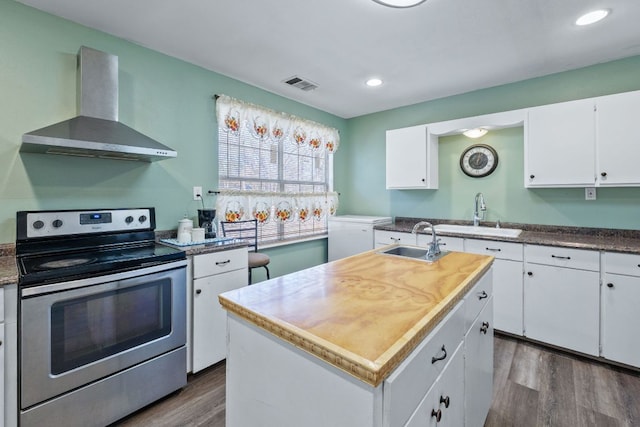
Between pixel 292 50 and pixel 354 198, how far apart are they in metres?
2.39

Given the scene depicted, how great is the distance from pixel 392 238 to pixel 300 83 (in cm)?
193

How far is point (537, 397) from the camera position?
1.91m

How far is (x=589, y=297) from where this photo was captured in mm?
2256

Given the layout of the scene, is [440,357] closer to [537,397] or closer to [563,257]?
[537,397]

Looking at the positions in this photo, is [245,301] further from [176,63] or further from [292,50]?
[176,63]

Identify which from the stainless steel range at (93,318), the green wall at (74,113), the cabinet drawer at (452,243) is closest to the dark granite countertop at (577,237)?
the cabinet drawer at (452,243)

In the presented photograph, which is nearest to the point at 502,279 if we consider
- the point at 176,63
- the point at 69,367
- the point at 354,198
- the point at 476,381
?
the point at 476,381

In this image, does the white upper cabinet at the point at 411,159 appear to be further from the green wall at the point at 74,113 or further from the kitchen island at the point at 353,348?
the kitchen island at the point at 353,348

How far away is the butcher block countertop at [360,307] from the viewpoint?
754 millimetres

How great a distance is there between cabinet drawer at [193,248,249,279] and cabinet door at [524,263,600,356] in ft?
7.78

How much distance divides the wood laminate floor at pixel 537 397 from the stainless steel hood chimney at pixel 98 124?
1.59 metres

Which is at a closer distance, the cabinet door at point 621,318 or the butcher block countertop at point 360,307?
the butcher block countertop at point 360,307

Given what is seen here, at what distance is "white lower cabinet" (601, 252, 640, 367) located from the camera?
82.4 inches

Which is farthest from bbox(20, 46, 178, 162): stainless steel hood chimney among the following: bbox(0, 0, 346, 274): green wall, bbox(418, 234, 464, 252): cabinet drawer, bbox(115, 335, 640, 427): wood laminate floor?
bbox(418, 234, 464, 252): cabinet drawer
